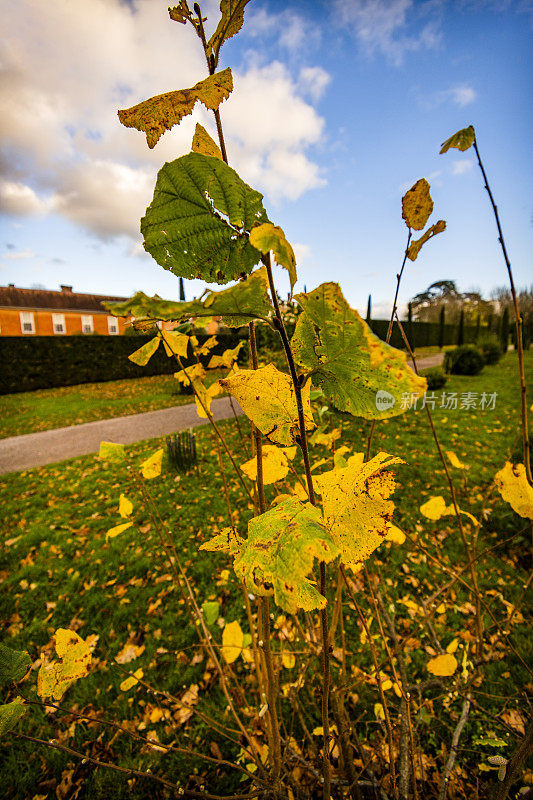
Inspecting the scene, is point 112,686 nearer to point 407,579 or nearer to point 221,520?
point 221,520

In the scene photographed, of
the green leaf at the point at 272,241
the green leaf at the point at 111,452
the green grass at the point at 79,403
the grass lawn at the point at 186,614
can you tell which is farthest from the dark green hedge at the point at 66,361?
the green leaf at the point at 272,241

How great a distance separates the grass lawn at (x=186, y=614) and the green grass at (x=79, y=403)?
3.75 meters

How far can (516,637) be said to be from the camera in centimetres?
244

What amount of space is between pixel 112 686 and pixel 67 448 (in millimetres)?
5531

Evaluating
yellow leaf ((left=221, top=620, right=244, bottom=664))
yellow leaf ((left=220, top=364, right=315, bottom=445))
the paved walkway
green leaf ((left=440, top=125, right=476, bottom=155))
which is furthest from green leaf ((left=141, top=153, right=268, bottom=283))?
the paved walkway

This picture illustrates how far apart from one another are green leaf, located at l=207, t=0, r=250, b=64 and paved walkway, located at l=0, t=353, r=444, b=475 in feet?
21.8

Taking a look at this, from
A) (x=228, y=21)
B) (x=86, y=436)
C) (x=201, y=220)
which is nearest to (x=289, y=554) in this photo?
(x=201, y=220)

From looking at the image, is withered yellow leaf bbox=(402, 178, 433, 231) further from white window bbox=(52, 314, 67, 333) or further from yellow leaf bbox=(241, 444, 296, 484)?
white window bbox=(52, 314, 67, 333)

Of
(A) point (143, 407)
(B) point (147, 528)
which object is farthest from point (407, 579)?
(A) point (143, 407)

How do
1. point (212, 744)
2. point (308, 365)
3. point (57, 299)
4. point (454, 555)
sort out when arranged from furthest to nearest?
point (57, 299)
point (454, 555)
point (212, 744)
point (308, 365)

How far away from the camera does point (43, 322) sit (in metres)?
34.5

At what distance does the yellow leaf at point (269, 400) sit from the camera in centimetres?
52

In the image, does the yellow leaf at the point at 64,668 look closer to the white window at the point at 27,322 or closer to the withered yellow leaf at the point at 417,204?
the withered yellow leaf at the point at 417,204

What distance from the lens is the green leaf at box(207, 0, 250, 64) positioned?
0.58 meters
